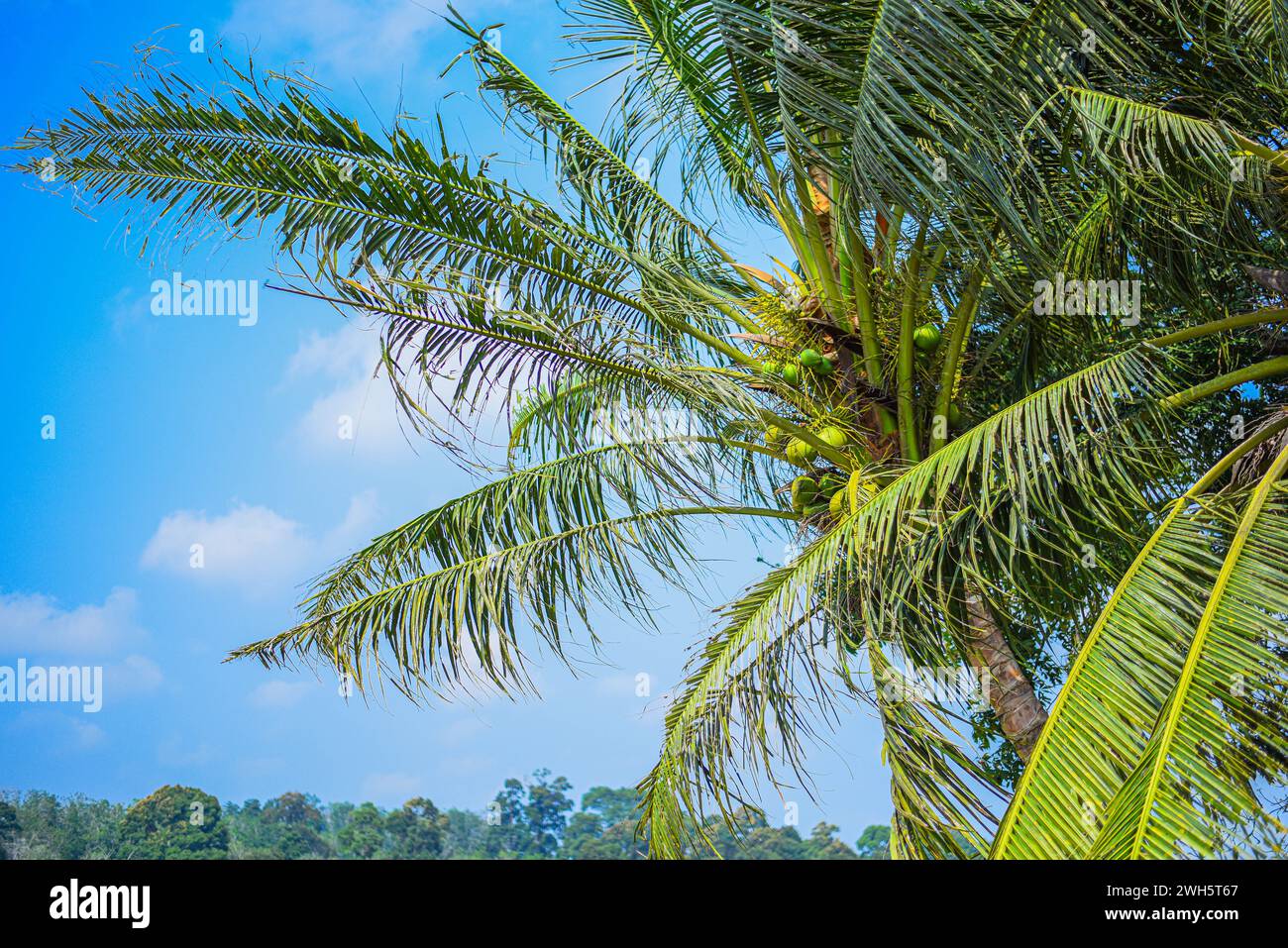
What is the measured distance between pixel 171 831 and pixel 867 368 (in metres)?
11.6

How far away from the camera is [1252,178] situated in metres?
5.20

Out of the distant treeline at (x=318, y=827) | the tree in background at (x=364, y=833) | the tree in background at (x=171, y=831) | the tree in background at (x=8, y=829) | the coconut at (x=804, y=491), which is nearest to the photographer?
the coconut at (x=804, y=491)

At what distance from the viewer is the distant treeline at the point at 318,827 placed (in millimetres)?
13336

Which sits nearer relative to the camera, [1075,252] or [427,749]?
[1075,252]

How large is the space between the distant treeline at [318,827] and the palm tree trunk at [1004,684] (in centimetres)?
764

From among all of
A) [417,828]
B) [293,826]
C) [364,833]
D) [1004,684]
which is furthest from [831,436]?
[364,833]

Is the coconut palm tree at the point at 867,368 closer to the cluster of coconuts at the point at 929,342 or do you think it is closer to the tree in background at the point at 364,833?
the cluster of coconuts at the point at 929,342

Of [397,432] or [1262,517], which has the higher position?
[397,432]

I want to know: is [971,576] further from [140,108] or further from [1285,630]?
[140,108]

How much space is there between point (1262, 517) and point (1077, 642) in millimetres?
2052

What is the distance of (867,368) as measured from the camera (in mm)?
5582

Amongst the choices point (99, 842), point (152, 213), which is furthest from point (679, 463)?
point (99, 842)

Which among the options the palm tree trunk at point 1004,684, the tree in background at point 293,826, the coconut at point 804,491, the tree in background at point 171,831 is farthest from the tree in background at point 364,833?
the palm tree trunk at point 1004,684

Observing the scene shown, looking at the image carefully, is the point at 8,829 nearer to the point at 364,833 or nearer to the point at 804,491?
the point at 364,833
